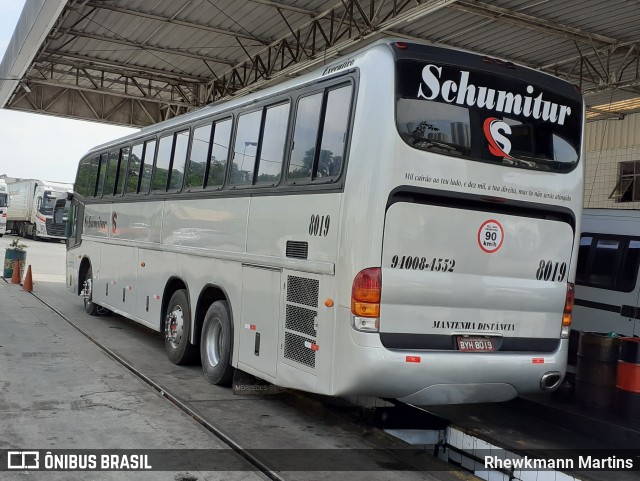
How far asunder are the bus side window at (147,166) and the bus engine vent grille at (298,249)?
4811mm

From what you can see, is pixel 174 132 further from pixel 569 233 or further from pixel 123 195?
pixel 569 233

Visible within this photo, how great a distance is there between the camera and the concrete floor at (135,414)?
5.94 metres

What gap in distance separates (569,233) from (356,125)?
2.39 metres

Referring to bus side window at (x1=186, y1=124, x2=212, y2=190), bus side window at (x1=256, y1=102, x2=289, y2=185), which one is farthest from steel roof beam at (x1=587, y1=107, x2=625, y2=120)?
bus side window at (x1=256, y1=102, x2=289, y2=185)

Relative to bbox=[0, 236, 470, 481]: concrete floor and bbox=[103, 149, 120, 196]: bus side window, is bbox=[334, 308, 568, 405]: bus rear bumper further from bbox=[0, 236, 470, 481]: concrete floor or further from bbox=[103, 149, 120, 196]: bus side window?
bbox=[103, 149, 120, 196]: bus side window

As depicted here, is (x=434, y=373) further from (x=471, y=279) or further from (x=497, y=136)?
(x=497, y=136)

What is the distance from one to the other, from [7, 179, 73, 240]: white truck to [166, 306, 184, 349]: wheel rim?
1433 inches

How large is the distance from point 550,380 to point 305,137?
3256 mm

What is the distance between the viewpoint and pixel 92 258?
45.2 feet

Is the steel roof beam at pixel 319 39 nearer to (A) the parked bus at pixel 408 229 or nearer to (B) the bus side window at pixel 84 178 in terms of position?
(B) the bus side window at pixel 84 178

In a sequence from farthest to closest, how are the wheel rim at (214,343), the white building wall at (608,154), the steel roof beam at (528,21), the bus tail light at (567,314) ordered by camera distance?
the white building wall at (608,154), the steel roof beam at (528,21), the wheel rim at (214,343), the bus tail light at (567,314)

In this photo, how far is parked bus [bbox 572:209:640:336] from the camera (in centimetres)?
912

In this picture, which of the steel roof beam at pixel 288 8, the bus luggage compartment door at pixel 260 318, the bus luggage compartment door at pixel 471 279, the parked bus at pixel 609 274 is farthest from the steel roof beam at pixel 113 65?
the bus luggage compartment door at pixel 471 279

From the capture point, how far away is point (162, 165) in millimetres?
10500
